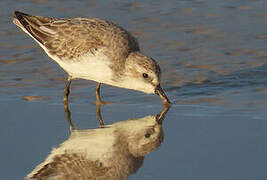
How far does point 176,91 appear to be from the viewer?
1041 centimetres

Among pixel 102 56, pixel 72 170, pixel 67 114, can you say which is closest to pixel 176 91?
pixel 102 56

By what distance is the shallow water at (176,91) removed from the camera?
7.89 meters

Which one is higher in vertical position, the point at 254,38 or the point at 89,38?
the point at 89,38

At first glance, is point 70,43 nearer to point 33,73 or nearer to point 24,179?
point 33,73

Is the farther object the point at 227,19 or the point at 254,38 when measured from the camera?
the point at 227,19

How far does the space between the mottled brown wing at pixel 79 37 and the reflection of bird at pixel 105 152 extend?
113cm

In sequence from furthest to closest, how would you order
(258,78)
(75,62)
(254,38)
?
1. (254,38)
2. (258,78)
3. (75,62)

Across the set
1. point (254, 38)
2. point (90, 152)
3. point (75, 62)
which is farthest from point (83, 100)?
point (254, 38)

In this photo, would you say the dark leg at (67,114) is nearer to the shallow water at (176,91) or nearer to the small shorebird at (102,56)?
the shallow water at (176,91)

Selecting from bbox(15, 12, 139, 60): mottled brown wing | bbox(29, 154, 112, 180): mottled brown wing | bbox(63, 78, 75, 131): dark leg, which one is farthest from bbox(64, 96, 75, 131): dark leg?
bbox(29, 154, 112, 180): mottled brown wing

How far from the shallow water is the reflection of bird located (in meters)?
0.13

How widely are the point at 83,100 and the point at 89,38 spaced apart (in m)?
0.90

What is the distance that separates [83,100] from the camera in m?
10.2

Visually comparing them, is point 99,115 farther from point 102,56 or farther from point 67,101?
point 102,56
